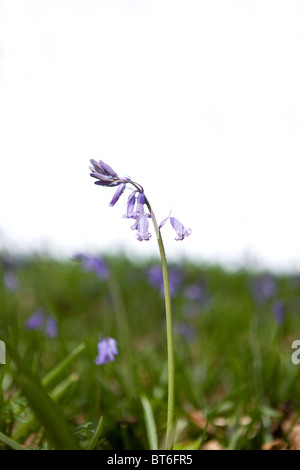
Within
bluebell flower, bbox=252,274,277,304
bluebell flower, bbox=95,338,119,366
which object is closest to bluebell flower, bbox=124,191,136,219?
bluebell flower, bbox=95,338,119,366

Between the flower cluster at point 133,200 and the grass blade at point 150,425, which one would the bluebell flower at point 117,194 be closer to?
the flower cluster at point 133,200

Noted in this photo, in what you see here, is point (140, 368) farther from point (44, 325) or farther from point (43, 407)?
point (43, 407)

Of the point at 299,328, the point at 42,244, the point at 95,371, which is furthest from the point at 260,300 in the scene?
the point at 95,371

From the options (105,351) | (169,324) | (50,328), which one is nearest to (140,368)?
(50,328)

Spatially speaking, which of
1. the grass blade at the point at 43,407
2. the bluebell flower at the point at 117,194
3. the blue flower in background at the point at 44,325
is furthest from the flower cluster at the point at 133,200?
the blue flower in background at the point at 44,325

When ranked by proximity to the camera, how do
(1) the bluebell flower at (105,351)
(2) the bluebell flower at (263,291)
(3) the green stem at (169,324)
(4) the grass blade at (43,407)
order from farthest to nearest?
(2) the bluebell flower at (263,291) → (1) the bluebell flower at (105,351) → (3) the green stem at (169,324) → (4) the grass blade at (43,407)

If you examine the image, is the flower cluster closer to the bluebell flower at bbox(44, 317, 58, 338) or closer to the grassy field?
the grassy field
